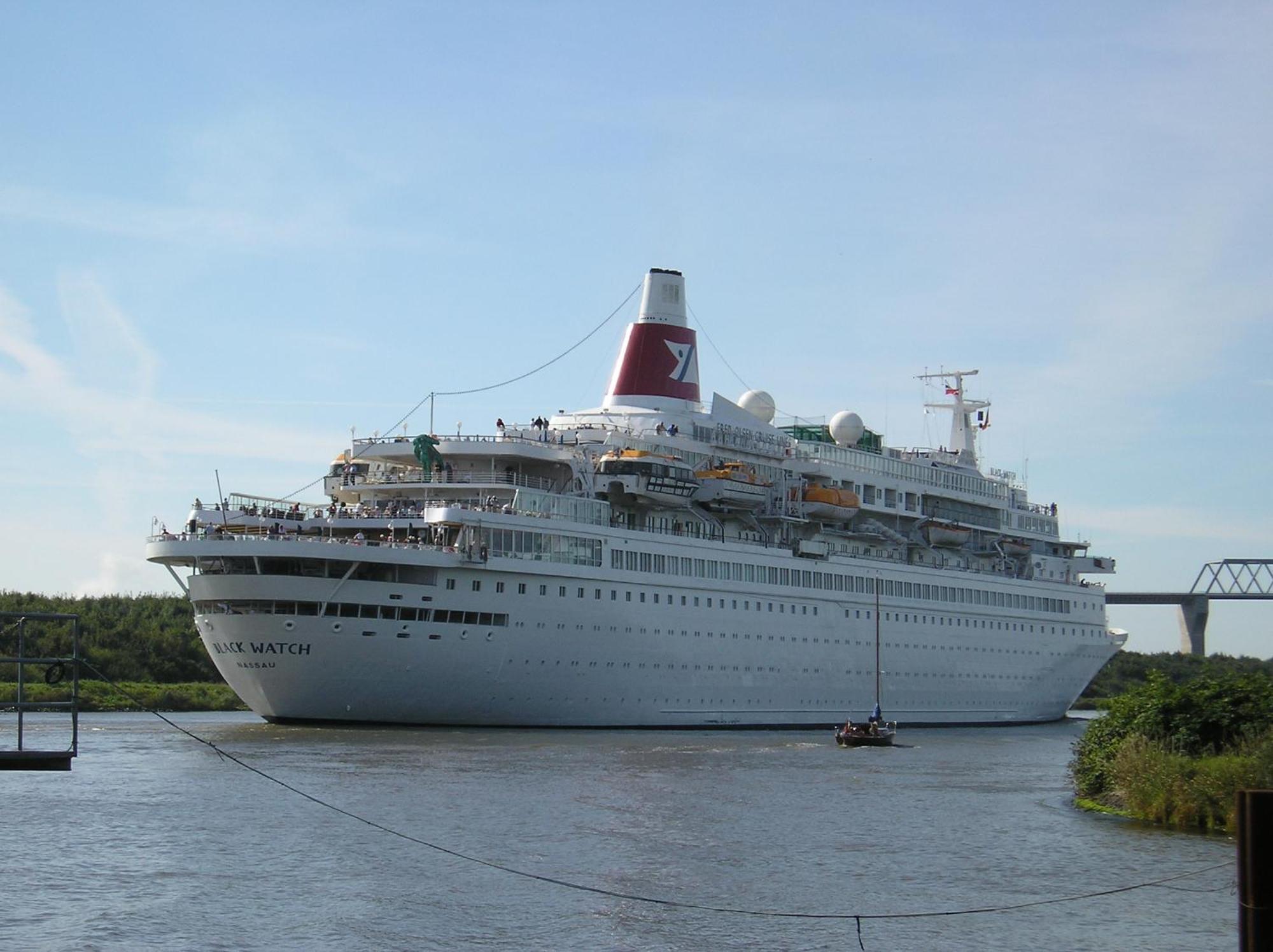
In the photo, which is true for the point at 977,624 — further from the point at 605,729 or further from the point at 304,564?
the point at 304,564

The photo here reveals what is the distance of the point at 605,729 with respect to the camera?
185 ft

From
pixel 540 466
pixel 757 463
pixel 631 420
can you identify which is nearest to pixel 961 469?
pixel 757 463

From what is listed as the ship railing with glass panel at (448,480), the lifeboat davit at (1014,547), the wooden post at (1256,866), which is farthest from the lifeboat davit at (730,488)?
the wooden post at (1256,866)

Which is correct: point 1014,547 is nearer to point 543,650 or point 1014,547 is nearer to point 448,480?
point 448,480

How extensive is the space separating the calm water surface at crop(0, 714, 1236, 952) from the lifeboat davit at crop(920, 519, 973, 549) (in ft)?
101

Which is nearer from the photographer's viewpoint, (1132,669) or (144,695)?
(144,695)

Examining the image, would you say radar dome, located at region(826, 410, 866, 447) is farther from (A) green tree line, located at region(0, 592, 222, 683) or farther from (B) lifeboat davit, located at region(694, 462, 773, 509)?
(A) green tree line, located at region(0, 592, 222, 683)

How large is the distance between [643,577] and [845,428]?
21.1 meters

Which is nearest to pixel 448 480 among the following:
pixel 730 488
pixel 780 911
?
pixel 730 488

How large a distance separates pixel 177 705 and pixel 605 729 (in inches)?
1242

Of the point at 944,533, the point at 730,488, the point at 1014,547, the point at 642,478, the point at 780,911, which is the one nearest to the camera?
the point at 780,911

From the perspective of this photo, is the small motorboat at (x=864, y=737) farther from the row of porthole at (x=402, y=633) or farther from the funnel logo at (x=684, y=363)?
the funnel logo at (x=684, y=363)

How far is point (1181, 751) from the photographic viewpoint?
35562 mm

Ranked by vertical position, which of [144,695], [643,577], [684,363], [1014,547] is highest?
[684,363]
